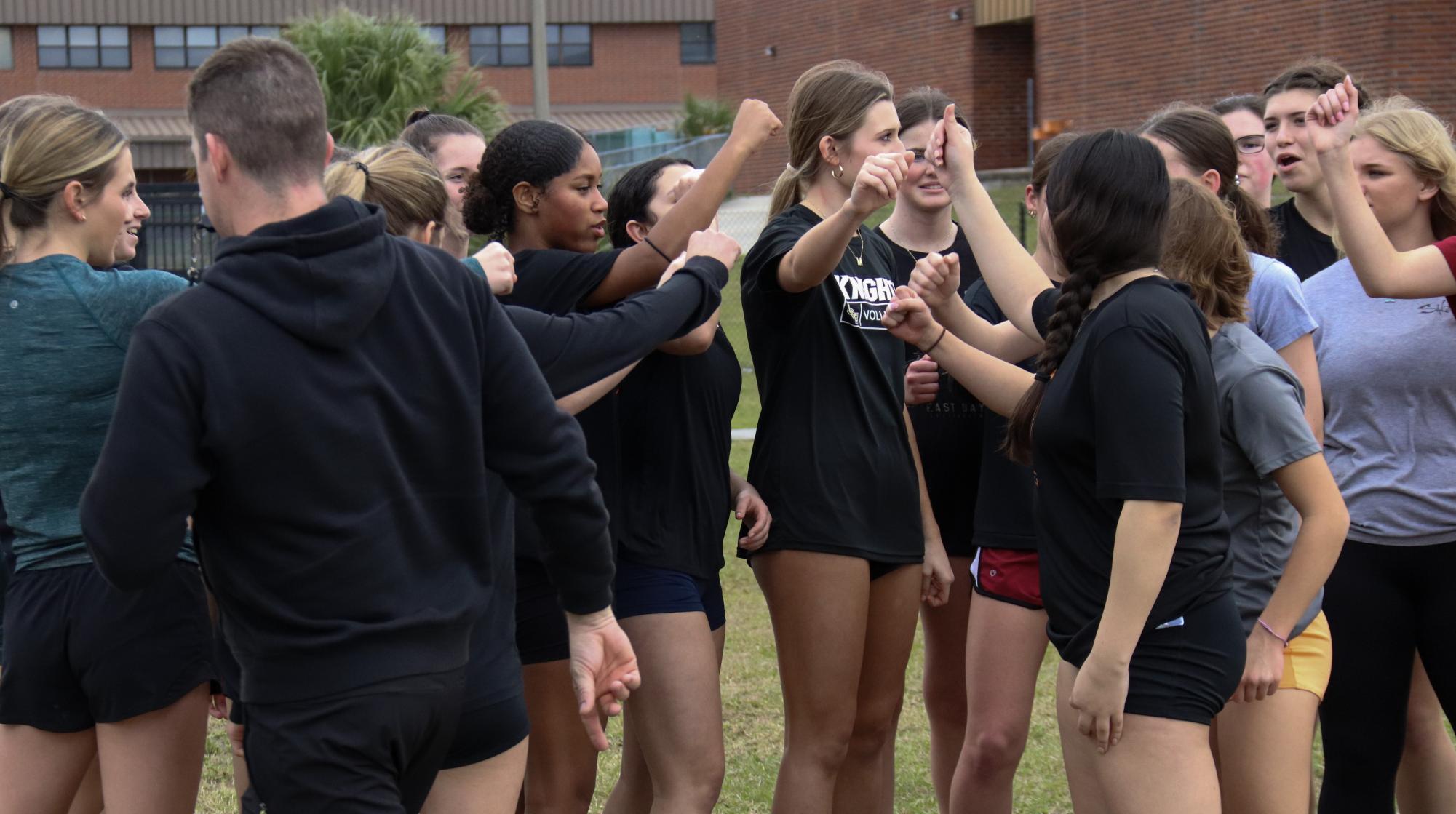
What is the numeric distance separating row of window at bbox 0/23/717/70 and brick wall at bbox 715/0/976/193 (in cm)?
1166

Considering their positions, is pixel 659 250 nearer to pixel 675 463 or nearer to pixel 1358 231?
pixel 675 463

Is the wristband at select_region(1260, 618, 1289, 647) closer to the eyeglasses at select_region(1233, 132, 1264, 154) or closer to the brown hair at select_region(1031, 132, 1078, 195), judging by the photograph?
the brown hair at select_region(1031, 132, 1078, 195)

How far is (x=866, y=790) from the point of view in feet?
12.9

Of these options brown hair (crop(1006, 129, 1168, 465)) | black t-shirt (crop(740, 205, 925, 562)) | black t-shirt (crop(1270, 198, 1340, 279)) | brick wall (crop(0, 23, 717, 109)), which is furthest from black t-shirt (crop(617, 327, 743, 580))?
brick wall (crop(0, 23, 717, 109))

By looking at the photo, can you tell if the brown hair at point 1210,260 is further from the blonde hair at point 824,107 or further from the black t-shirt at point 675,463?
the black t-shirt at point 675,463

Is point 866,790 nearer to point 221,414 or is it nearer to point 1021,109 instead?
point 221,414

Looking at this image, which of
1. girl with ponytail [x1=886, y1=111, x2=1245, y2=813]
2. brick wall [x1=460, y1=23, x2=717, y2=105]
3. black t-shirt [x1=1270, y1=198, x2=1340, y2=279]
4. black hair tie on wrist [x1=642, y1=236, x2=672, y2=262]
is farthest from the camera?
brick wall [x1=460, y1=23, x2=717, y2=105]

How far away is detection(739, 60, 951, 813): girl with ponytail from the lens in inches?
145

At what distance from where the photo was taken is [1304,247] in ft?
15.4

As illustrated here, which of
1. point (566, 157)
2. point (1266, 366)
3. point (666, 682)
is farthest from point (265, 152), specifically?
point (1266, 366)

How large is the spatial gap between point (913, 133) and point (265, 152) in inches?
107

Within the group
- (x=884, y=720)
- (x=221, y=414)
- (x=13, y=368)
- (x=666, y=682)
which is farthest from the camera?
(x=884, y=720)

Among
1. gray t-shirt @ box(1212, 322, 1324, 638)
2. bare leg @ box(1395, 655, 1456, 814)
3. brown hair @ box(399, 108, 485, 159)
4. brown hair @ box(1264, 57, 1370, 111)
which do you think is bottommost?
bare leg @ box(1395, 655, 1456, 814)

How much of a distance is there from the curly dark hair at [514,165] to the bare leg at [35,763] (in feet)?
5.06
